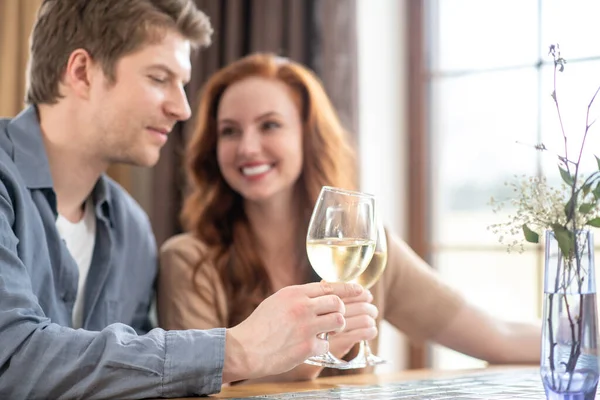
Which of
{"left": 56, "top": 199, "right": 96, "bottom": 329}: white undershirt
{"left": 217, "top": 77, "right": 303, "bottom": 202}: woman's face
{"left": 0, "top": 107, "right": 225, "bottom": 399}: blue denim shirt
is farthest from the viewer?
{"left": 217, "top": 77, "right": 303, "bottom": 202}: woman's face

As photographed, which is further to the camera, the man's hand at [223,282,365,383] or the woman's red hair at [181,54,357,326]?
the woman's red hair at [181,54,357,326]

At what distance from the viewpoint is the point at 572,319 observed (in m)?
1.28

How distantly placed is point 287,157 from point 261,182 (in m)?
0.11

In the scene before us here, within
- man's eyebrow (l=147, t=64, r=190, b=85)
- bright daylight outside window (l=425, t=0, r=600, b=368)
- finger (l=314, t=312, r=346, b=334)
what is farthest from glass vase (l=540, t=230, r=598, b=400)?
bright daylight outside window (l=425, t=0, r=600, b=368)

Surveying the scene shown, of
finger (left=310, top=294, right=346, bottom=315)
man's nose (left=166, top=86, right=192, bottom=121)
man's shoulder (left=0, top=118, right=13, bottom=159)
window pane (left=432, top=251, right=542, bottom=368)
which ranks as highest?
man's nose (left=166, top=86, right=192, bottom=121)

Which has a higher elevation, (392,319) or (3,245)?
(3,245)

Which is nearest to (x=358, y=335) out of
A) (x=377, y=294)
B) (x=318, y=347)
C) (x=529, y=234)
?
(x=318, y=347)

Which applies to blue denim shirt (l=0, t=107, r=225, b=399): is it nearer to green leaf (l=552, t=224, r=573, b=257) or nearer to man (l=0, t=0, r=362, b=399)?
man (l=0, t=0, r=362, b=399)

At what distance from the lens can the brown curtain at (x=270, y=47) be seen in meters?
3.43

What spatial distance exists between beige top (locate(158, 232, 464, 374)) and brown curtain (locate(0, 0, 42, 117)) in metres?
1.23

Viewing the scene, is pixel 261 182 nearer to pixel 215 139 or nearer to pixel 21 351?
pixel 215 139

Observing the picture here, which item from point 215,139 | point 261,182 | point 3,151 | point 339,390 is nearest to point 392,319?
point 261,182

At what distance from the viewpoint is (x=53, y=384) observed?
4.59 ft

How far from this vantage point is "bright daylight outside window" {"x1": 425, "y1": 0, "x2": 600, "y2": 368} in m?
3.37
